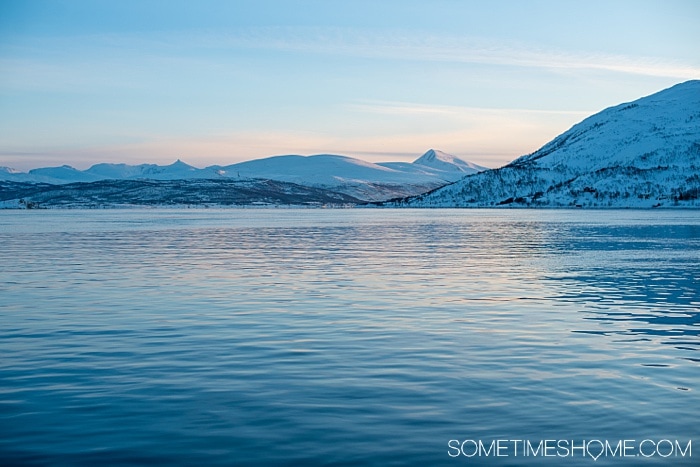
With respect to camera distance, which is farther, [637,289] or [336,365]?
[637,289]

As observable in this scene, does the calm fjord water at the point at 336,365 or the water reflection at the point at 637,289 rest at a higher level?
the water reflection at the point at 637,289

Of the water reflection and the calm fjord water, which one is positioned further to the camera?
the water reflection

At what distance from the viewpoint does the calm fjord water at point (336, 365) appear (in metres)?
15.5

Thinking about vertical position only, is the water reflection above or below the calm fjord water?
above

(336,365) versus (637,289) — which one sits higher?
(637,289)

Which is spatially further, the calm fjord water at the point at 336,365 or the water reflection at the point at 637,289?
the water reflection at the point at 637,289

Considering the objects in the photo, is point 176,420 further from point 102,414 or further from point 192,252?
point 192,252

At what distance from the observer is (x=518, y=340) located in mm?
25641

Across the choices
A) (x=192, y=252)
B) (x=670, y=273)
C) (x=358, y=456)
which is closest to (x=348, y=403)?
(x=358, y=456)

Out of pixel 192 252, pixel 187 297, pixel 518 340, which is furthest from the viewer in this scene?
pixel 192 252

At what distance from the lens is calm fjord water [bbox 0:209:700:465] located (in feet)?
50.8

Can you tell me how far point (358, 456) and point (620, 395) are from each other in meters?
7.17

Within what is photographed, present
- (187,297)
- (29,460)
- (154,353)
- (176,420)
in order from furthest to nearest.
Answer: (187,297), (154,353), (176,420), (29,460)

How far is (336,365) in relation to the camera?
71.3 feet
